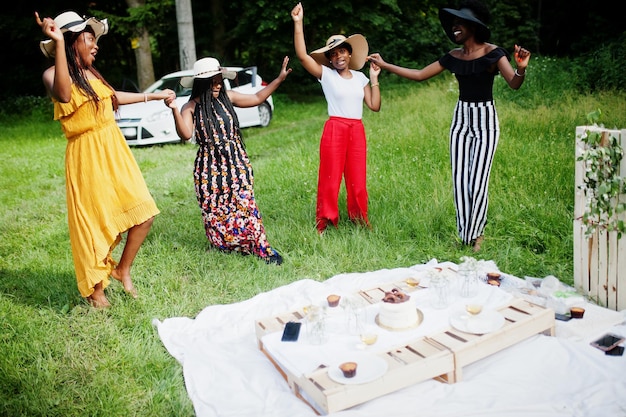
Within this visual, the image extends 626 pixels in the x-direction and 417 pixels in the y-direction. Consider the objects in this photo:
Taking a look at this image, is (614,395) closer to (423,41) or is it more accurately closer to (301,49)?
(301,49)

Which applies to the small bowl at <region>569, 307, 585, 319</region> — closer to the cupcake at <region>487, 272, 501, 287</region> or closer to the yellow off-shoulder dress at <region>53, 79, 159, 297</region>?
the cupcake at <region>487, 272, 501, 287</region>

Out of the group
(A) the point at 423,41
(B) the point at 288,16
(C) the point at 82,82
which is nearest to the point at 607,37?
(A) the point at 423,41

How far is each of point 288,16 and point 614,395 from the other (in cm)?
1608

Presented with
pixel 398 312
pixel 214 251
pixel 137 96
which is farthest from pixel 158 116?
pixel 398 312

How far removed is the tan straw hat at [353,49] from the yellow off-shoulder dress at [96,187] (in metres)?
2.19

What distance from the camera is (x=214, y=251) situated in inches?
221

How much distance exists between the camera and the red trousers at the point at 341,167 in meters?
5.74

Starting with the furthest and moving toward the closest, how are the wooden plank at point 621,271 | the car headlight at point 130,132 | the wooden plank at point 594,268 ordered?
1. the car headlight at point 130,132
2. the wooden plank at point 594,268
3. the wooden plank at point 621,271

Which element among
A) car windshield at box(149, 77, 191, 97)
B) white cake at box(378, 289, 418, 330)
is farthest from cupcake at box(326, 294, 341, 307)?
car windshield at box(149, 77, 191, 97)

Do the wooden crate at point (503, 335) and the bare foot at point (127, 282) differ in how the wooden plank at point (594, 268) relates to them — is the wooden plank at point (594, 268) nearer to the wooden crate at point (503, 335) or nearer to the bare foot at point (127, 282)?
the wooden crate at point (503, 335)

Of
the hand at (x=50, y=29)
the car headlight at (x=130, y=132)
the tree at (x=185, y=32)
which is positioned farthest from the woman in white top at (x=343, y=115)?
the tree at (x=185, y=32)

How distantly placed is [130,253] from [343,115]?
96.6 inches

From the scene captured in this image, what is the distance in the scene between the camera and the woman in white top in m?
5.62

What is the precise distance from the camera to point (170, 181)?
878cm
